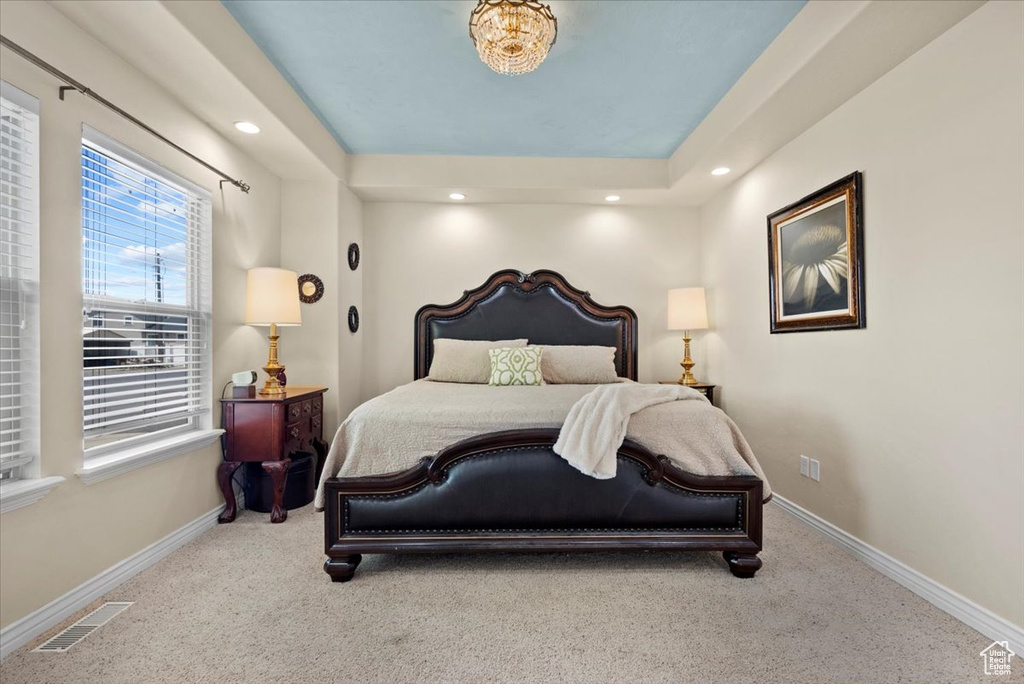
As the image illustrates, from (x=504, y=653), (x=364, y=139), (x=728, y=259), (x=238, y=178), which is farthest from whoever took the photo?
(x=728, y=259)

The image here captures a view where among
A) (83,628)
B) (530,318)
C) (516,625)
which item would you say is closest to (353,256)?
(530,318)

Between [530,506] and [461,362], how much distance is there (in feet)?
5.97

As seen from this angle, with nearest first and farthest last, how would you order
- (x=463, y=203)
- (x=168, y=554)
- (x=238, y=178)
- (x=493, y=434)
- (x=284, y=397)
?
1. (x=493, y=434)
2. (x=168, y=554)
3. (x=284, y=397)
4. (x=238, y=178)
5. (x=463, y=203)

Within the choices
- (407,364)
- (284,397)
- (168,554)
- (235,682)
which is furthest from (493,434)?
(407,364)

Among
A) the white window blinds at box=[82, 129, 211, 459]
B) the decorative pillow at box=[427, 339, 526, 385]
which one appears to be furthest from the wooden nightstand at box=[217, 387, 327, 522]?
the decorative pillow at box=[427, 339, 526, 385]

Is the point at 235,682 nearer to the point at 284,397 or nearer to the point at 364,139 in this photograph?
the point at 284,397

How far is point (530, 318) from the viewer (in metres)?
4.21

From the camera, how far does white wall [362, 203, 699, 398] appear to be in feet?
13.9

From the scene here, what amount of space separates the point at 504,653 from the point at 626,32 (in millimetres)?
2772

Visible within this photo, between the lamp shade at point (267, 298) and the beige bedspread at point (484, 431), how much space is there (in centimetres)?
121

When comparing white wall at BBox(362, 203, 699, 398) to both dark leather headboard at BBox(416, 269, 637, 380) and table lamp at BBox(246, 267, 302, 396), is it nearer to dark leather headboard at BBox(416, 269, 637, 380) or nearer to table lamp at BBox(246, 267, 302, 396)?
dark leather headboard at BBox(416, 269, 637, 380)

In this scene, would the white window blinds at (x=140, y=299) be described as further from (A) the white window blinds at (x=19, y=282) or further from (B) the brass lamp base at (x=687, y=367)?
(B) the brass lamp base at (x=687, y=367)

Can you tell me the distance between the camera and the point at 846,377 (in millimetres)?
2473

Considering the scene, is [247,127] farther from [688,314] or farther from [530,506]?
[688,314]
